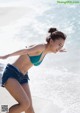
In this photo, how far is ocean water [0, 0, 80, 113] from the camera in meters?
7.59

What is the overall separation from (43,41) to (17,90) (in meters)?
7.29

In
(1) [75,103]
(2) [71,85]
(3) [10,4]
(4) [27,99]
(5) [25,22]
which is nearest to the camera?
(4) [27,99]

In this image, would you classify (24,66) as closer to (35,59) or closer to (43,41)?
(35,59)

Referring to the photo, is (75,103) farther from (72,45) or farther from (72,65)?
Result: (72,45)

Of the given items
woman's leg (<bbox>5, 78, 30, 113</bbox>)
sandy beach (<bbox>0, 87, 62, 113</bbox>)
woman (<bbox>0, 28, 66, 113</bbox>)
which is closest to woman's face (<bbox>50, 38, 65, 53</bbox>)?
woman (<bbox>0, 28, 66, 113</bbox>)

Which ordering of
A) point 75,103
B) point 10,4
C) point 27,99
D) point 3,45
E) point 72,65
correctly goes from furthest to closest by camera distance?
point 10,4 < point 3,45 < point 72,65 < point 75,103 < point 27,99

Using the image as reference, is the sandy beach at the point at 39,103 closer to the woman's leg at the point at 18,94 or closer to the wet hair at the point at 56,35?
the woman's leg at the point at 18,94

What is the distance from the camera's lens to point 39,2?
16.1 meters

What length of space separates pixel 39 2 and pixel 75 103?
9.71 m

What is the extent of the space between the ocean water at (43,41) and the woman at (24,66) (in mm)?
1279

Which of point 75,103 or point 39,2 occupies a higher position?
point 75,103

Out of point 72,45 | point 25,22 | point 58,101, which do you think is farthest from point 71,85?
point 25,22

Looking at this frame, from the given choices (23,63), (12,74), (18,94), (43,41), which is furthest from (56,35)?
(43,41)

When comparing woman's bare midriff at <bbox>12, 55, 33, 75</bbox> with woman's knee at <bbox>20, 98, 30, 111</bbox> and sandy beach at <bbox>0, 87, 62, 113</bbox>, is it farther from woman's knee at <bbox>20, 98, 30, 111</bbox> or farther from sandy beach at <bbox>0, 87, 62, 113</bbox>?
sandy beach at <bbox>0, 87, 62, 113</bbox>
